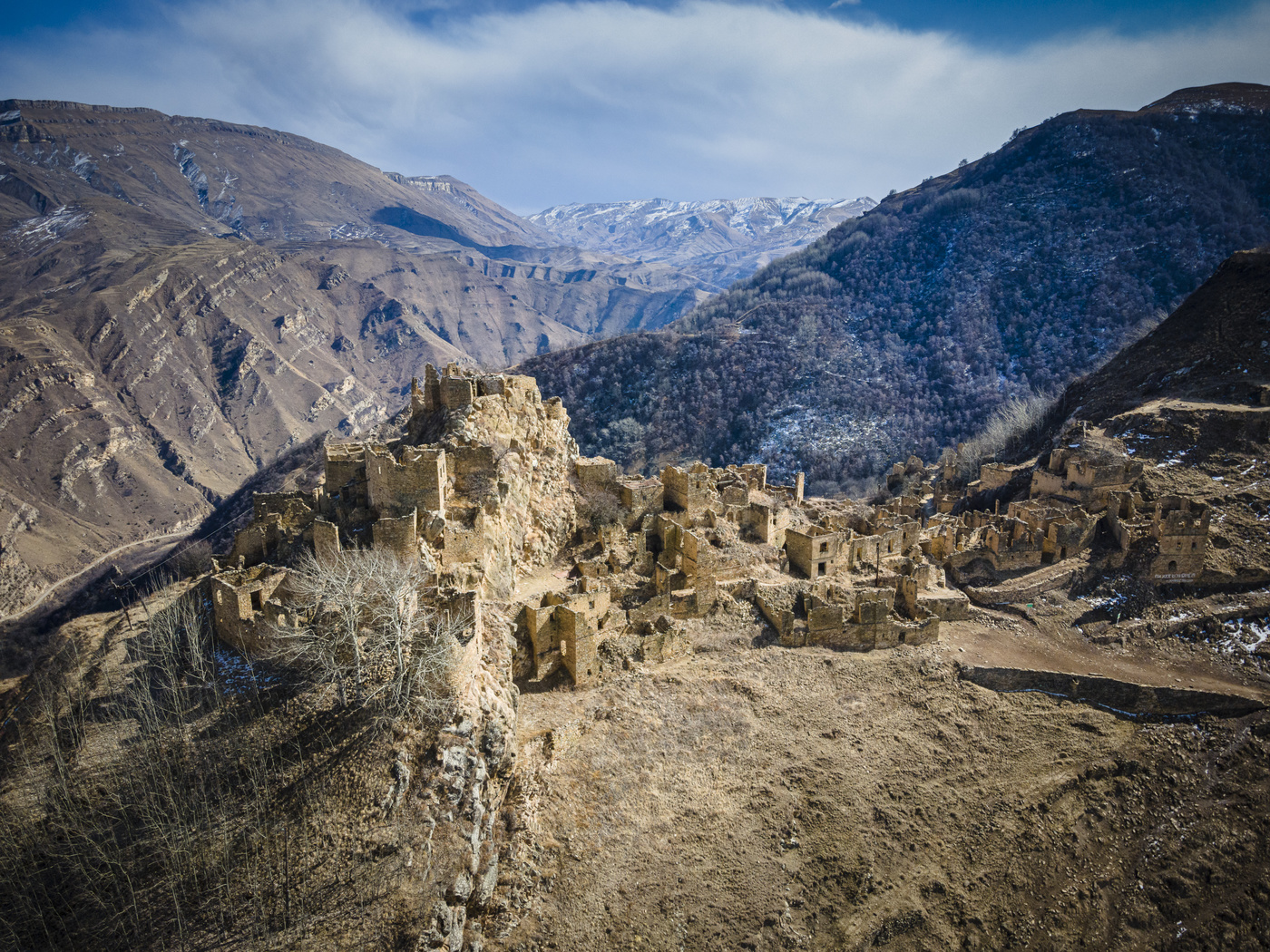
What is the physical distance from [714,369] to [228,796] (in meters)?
Answer: 114

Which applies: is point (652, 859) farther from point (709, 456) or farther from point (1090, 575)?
point (709, 456)

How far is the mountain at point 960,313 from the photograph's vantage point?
346ft

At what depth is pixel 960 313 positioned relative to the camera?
123m

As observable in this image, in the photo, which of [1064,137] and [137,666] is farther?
[1064,137]

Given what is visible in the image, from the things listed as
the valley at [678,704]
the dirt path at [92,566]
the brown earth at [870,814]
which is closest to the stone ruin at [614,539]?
the valley at [678,704]

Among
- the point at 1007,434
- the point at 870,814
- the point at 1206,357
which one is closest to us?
the point at 870,814

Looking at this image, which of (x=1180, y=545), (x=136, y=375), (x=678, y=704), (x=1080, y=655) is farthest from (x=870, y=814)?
(x=136, y=375)

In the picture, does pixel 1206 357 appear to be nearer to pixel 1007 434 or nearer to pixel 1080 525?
pixel 1007 434

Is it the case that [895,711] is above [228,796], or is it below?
below

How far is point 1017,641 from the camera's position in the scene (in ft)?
111

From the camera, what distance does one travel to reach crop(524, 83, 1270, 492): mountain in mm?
105312

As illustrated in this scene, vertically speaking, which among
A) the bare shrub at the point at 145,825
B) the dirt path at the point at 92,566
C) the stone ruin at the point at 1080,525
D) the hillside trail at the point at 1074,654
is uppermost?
the stone ruin at the point at 1080,525

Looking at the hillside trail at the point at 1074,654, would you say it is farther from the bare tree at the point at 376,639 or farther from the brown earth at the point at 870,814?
the bare tree at the point at 376,639

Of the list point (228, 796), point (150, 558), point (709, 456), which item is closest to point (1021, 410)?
point (709, 456)
